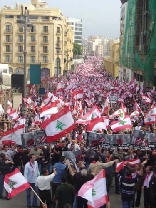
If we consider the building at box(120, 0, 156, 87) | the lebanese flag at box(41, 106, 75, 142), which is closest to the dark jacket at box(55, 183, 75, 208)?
the lebanese flag at box(41, 106, 75, 142)

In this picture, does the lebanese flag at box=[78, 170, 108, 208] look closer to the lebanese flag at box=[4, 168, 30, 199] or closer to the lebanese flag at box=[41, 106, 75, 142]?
the lebanese flag at box=[4, 168, 30, 199]

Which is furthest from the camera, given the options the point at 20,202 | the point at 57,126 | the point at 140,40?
the point at 140,40

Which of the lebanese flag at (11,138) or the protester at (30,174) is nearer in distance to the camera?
the protester at (30,174)

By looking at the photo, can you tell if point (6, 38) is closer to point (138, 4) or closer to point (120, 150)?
point (138, 4)

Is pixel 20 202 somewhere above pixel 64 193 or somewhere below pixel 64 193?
below

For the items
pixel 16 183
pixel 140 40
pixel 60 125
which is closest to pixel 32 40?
pixel 140 40

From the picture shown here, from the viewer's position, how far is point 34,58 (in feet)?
325

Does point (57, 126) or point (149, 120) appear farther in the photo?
point (149, 120)

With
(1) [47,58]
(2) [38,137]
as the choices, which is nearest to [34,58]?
(1) [47,58]

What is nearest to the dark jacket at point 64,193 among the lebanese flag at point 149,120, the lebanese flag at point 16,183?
the lebanese flag at point 16,183

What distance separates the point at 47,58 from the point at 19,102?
219 feet

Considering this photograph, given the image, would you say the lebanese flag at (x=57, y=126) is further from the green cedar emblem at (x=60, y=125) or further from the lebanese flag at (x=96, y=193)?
the lebanese flag at (x=96, y=193)

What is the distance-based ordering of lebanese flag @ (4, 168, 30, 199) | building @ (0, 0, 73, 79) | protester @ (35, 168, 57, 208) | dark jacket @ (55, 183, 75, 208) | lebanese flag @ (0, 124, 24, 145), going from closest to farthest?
1. lebanese flag @ (4, 168, 30, 199)
2. dark jacket @ (55, 183, 75, 208)
3. protester @ (35, 168, 57, 208)
4. lebanese flag @ (0, 124, 24, 145)
5. building @ (0, 0, 73, 79)

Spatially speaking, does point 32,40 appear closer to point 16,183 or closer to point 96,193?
point 16,183
